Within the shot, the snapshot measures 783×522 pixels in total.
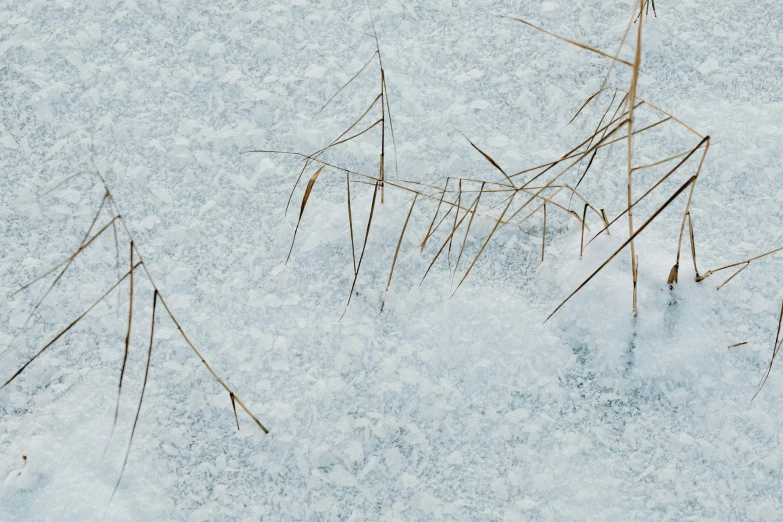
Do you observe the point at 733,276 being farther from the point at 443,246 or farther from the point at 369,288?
the point at 369,288

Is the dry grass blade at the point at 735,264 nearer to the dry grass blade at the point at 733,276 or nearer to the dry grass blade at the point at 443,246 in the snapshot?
the dry grass blade at the point at 733,276

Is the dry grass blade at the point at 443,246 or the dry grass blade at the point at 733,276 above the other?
the dry grass blade at the point at 733,276

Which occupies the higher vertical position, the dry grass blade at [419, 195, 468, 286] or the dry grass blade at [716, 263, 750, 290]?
the dry grass blade at [716, 263, 750, 290]

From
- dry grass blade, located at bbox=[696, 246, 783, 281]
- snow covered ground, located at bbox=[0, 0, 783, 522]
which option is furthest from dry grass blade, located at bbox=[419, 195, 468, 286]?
dry grass blade, located at bbox=[696, 246, 783, 281]

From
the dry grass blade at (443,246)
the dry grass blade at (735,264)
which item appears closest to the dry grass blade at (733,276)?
the dry grass blade at (735,264)

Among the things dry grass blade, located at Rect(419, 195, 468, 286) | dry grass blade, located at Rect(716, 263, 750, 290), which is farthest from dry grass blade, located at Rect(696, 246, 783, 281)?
dry grass blade, located at Rect(419, 195, 468, 286)

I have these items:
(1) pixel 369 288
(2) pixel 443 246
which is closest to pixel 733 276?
(2) pixel 443 246

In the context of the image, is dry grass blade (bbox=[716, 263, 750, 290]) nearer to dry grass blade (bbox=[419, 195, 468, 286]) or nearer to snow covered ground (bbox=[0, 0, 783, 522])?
snow covered ground (bbox=[0, 0, 783, 522])

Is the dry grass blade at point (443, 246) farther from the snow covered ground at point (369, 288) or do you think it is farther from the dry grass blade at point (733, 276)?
the dry grass blade at point (733, 276)
